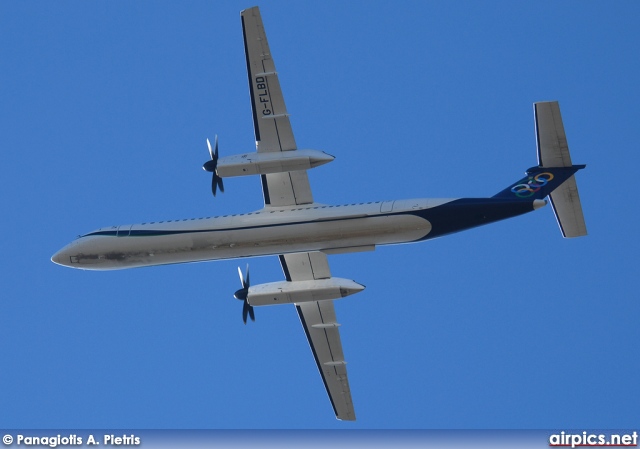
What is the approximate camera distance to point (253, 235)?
43531 millimetres

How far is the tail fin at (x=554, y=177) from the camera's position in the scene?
41.8 meters

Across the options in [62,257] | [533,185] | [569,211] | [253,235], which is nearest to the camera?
[533,185]

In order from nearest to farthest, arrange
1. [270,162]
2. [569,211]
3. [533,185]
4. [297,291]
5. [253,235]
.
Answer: [533,185] → [569,211] → [270,162] → [253,235] → [297,291]

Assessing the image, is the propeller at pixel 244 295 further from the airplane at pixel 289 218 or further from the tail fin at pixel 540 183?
the tail fin at pixel 540 183

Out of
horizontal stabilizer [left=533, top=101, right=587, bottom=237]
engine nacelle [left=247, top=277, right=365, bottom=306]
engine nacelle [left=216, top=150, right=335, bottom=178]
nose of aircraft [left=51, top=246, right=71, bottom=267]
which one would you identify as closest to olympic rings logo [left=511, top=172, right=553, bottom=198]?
horizontal stabilizer [left=533, top=101, right=587, bottom=237]

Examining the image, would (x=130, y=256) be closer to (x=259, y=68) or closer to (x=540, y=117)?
(x=259, y=68)

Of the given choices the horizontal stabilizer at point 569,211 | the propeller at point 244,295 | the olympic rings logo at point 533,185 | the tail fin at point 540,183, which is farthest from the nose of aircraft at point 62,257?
the horizontal stabilizer at point 569,211

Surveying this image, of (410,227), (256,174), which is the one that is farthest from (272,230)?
(410,227)

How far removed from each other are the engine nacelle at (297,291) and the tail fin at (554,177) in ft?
25.5

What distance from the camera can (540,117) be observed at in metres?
41.7

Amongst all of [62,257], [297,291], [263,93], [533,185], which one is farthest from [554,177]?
[62,257]

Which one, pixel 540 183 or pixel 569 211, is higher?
pixel 540 183

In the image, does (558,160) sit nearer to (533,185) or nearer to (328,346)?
(533,185)

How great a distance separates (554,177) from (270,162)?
10987 mm
